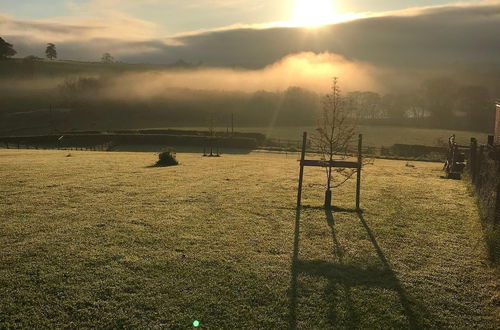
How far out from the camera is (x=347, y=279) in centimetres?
860

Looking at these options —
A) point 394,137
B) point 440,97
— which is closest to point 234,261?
point 394,137

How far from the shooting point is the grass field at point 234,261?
713 cm

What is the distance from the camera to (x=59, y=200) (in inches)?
570

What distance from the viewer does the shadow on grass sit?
7.12 m

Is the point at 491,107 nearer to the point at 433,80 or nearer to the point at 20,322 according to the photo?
the point at 433,80

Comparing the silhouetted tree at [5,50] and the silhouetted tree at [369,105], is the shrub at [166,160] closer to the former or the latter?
the silhouetted tree at [369,105]

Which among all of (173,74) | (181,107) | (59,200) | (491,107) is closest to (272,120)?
(181,107)

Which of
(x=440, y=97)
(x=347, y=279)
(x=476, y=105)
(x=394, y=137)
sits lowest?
(x=347, y=279)

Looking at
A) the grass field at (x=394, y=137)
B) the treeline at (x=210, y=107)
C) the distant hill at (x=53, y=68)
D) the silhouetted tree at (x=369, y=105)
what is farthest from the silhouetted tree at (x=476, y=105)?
the distant hill at (x=53, y=68)

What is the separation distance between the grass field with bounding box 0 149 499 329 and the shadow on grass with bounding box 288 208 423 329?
0.03m

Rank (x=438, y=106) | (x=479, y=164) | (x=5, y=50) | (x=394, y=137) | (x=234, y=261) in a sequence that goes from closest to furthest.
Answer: (x=234, y=261) < (x=479, y=164) < (x=394, y=137) < (x=438, y=106) < (x=5, y=50)

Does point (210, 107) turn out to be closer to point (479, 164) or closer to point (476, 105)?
point (476, 105)

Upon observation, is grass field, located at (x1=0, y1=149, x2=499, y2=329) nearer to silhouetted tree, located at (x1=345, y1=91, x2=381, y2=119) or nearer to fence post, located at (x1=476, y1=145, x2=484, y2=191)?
fence post, located at (x1=476, y1=145, x2=484, y2=191)

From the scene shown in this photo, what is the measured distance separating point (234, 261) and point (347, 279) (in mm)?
2527
